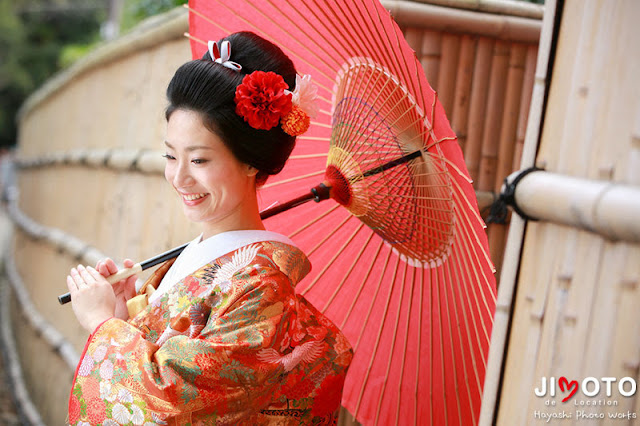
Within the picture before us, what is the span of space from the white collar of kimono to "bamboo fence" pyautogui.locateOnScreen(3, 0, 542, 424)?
99 cm

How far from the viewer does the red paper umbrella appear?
1587 mm

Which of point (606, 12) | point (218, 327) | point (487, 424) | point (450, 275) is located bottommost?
point (487, 424)

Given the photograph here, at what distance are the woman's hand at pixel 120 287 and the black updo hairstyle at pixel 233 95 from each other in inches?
16.6

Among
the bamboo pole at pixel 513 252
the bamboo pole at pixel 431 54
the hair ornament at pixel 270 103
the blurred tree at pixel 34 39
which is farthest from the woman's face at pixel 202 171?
the blurred tree at pixel 34 39

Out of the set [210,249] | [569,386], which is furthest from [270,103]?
[569,386]

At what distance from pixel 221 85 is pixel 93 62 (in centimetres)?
407

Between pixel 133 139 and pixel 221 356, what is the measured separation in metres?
2.77

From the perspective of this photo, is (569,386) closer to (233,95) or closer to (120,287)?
(233,95)

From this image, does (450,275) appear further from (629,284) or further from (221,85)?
(221,85)

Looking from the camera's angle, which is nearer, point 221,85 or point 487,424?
point 487,424

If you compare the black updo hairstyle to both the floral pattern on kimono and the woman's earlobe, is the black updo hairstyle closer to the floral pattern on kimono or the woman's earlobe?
the woman's earlobe

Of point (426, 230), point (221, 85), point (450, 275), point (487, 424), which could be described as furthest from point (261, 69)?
point (487, 424)

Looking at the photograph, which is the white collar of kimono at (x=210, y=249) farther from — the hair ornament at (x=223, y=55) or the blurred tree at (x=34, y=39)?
the blurred tree at (x=34, y=39)

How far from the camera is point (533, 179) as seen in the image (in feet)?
4.10
